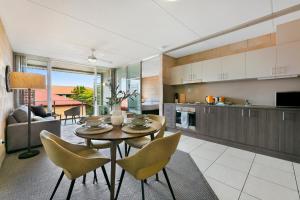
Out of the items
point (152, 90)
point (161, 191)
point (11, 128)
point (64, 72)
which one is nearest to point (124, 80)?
point (152, 90)

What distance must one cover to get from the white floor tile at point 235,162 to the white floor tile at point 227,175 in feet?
0.43

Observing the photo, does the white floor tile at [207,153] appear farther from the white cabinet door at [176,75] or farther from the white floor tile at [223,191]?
the white cabinet door at [176,75]

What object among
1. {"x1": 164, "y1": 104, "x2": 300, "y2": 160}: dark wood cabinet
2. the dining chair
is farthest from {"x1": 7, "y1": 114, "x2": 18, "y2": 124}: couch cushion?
{"x1": 164, "y1": 104, "x2": 300, "y2": 160}: dark wood cabinet

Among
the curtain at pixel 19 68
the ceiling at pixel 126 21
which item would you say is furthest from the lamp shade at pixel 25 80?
the curtain at pixel 19 68

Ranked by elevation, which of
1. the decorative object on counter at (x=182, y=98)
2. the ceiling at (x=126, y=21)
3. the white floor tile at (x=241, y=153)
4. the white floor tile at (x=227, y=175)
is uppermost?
the ceiling at (x=126, y=21)

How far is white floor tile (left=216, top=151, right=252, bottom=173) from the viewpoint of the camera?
2.16 metres

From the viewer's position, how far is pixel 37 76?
Result: 2613 millimetres

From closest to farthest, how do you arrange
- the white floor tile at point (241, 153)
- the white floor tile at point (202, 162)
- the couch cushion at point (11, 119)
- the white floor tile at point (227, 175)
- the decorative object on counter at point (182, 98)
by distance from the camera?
the white floor tile at point (227, 175), the white floor tile at point (202, 162), the white floor tile at point (241, 153), the couch cushion at point (11, 119), the decorative object on counter at point (182, 98)

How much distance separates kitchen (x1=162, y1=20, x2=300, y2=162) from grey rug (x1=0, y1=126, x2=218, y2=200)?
150cm

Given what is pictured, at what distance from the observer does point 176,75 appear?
4398 millimetres

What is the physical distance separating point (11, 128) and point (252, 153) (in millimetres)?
4862

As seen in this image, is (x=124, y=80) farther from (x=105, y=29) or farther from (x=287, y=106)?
(x=287, y=106)

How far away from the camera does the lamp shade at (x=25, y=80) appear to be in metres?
2.37

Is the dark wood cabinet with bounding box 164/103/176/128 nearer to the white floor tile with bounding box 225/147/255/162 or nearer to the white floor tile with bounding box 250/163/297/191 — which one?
the white floor tile with bounding box 225/147/255/162
